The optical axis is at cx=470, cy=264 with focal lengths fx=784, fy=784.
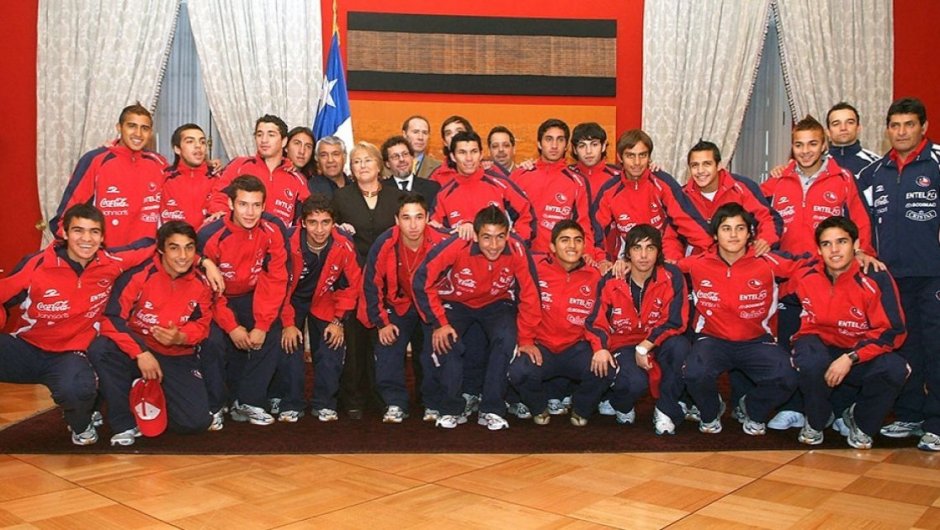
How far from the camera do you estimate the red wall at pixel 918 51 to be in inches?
276

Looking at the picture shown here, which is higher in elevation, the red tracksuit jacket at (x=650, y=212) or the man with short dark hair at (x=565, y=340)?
the red tracksuit jacket at (x=650, y=212)

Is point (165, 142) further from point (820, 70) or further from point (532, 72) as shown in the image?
point (820, 70)

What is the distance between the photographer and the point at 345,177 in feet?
16.2

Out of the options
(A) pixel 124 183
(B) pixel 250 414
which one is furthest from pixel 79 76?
(B) pixel 250 414

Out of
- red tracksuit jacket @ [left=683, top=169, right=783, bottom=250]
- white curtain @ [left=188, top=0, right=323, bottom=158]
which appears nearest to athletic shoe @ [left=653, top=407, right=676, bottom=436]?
red tracksuit jacket @ [left=683, top=169, right=783, bottom=250]

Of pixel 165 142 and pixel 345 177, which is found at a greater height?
pixel 165 142

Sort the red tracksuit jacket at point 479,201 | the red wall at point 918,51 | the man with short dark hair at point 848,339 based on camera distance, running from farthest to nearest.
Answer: the red wall at point 918,51 → the red tracksuit jacket at point 479,201 → the man with short dark hair at point 848,339

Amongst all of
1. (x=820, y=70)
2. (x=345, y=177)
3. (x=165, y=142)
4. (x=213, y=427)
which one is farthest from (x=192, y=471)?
A: (x=820, y=70)

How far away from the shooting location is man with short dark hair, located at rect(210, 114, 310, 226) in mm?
4539

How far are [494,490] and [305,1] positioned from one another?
4999mm

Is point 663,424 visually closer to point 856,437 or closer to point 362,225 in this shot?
point 856,437

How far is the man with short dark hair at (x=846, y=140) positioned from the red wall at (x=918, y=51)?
316 cm

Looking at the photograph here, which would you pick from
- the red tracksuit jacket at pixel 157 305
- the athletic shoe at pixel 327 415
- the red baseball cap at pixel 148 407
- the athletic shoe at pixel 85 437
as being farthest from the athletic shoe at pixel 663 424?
the athletic shoe at pixel 85 437

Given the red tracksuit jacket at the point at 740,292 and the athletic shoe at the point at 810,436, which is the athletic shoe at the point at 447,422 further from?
the athletic shoe at the point at 810,436
